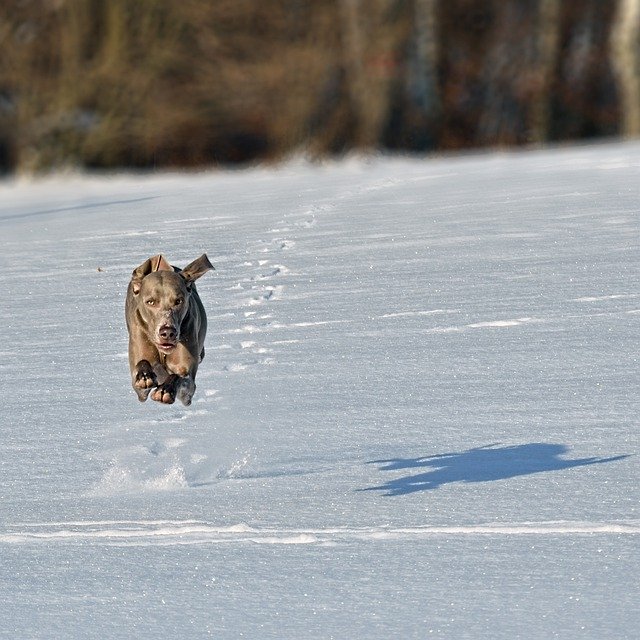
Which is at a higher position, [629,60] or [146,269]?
[146,269]

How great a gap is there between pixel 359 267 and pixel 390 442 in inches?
158

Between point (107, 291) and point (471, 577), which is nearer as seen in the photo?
point (471, 577)

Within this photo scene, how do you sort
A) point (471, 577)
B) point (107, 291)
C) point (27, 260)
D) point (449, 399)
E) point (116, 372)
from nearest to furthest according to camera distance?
point (471, 577), point (449, 399), point (116, 372), point (107, 291), point (27, 260)

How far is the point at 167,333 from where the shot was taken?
17.0 ft

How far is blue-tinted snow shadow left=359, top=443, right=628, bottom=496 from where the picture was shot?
227 inches

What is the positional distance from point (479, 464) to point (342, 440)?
2.31 feet

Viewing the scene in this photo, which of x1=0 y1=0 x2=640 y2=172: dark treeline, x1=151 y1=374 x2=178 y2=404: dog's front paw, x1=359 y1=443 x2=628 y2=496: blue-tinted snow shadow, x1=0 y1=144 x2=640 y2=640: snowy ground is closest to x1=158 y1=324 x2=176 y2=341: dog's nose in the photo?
x1=151 y1=374 x2=178 y2=404: dog's front paw

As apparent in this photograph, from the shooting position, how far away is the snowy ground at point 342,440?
15.4 feet

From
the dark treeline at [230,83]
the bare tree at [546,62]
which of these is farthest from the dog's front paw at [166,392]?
the bare tree at [546,62]

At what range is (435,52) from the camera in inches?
1080

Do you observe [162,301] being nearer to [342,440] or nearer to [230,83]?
[342,440]

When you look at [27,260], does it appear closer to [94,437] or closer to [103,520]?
[94,437]

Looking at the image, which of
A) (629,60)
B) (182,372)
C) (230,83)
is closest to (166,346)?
(182,372)

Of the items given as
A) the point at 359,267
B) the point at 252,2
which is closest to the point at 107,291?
the point at 359,267
